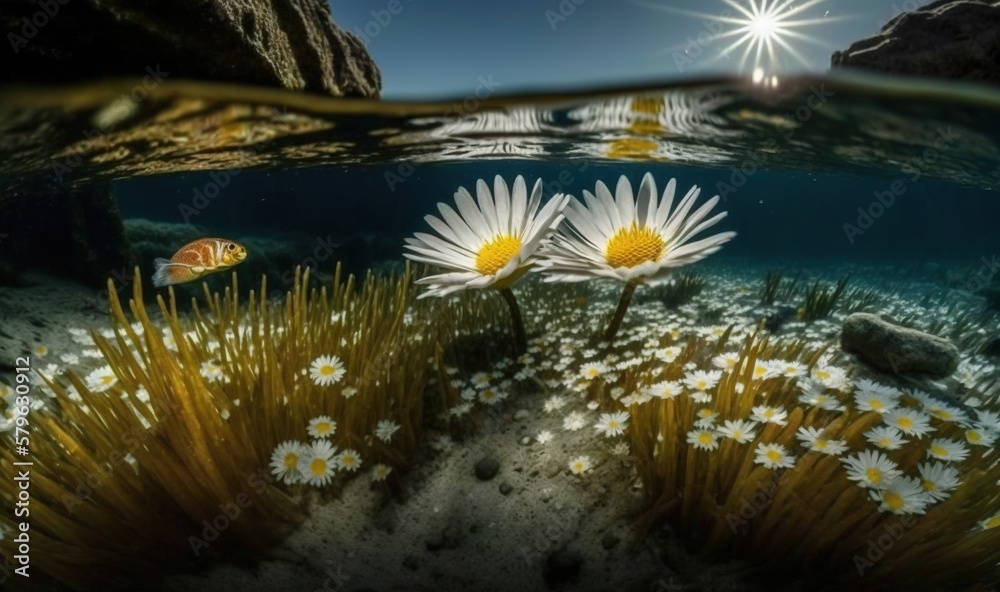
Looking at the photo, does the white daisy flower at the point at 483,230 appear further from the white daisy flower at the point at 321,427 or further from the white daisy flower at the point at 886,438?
the white daisy flower at the point at 886,438

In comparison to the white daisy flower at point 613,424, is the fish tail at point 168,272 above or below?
above

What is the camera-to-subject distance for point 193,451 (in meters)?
1.86

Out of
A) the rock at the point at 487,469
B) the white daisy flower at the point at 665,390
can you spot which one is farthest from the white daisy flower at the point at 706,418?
the rock at the point at 487,469

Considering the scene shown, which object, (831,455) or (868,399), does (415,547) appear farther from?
(868,399)

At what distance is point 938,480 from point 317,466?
243cm

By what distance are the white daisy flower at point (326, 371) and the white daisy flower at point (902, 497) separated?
7.41ft

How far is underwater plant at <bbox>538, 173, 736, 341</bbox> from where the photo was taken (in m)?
2.15

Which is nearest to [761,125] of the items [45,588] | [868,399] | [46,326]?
[868,399]

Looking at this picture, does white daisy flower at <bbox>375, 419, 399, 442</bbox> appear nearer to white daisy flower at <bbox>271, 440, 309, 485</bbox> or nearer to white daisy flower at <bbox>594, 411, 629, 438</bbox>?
white daisy flower at <bbox>271, 440, 309, 485</bbox>

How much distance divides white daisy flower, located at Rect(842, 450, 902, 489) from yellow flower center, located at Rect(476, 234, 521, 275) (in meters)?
1.70

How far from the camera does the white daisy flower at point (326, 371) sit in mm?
2201

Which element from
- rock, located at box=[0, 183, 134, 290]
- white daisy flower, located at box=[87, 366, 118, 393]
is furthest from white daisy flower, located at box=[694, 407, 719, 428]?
rock, located at box=[0, 183, 134, 290]

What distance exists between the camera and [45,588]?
183 cm
